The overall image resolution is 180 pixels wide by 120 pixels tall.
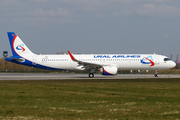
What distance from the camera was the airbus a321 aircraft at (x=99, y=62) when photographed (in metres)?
43.7

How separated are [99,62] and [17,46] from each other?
16109mm

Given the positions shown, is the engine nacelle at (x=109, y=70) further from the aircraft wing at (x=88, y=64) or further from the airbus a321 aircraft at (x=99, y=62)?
the aircraft wing at (x=88, y=64)

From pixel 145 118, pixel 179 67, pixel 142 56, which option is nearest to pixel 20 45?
pixel 142 56

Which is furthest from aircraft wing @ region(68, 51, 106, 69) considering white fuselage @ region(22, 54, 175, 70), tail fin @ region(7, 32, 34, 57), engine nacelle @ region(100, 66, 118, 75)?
tail fin @ region(7, 32, 34, 57)

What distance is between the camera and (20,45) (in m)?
48.7

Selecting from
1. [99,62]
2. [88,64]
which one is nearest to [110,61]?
[99,62]

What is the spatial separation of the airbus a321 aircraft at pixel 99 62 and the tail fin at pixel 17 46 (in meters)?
0.40

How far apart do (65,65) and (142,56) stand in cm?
1364

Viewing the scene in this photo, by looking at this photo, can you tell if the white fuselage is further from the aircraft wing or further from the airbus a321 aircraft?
the aircraft wing

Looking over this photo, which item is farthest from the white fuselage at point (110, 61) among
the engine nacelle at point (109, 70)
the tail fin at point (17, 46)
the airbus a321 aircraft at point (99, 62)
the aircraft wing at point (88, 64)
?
the engine nacelle at point (109, 70)

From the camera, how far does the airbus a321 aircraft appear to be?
43.7 metres

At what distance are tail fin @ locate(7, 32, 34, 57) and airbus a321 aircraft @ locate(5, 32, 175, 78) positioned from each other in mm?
401

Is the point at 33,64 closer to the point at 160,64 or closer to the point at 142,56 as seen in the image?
the point at 142,56

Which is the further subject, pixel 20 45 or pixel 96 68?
pixel 20 45
